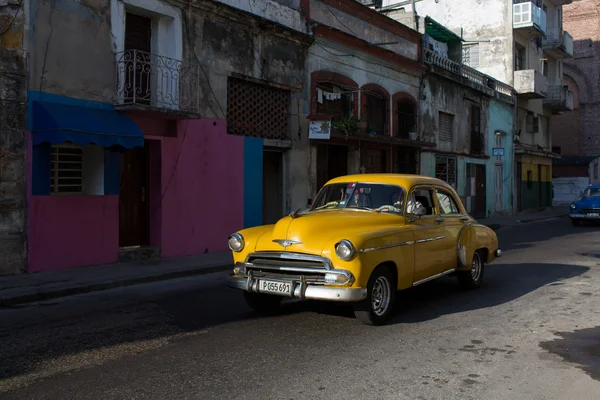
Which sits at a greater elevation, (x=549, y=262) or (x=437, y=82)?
(x=437, y=82)

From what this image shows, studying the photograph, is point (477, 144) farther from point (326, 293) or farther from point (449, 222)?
point (326, 293)

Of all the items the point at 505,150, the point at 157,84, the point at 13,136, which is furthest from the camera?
the point at 505,150

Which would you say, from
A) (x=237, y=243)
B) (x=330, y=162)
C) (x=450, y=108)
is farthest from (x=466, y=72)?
(x=237, y=243)

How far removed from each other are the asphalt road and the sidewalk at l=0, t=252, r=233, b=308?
452mm

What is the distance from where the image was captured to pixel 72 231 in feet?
34.8

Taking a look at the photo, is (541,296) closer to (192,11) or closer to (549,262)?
(549,262)

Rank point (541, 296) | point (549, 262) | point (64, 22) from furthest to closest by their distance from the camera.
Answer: point (549, 262) < point (64, 22) < point (541, 296)

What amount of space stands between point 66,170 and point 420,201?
7.37 metres

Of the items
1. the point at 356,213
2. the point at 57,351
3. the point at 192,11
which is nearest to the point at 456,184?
the point at 192,11

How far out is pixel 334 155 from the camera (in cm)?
1853

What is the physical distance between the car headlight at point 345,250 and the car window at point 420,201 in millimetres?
1507

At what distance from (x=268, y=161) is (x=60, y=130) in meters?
7.51

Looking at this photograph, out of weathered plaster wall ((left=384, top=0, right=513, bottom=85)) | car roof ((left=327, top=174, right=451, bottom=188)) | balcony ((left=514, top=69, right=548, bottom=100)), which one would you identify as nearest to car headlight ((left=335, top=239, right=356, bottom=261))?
car roof ((left=327, top=174, right=451, bottom=188))

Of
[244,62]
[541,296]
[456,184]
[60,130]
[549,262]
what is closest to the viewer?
[541,296]
